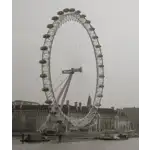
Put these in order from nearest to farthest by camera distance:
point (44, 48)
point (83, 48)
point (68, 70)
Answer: point (44, 48), point (68, 70), point (83, 48)

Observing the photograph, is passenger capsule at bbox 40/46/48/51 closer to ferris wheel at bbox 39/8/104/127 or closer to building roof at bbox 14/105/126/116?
ferris wheel at bbox 39/8/104/127

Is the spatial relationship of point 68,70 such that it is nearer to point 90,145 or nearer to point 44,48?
point 44,48

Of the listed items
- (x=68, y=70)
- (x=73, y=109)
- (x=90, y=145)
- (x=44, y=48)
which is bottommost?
(x=90, y=145)

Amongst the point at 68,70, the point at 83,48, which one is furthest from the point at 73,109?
the point at 83,48

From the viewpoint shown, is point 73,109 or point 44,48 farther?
point 73,109

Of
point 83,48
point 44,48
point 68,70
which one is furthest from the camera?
point 83,48

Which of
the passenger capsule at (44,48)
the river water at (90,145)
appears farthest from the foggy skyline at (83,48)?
the river water at (90,145)

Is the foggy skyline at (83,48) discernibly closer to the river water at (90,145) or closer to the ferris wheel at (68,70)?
the ferris wheel at (68,70)
